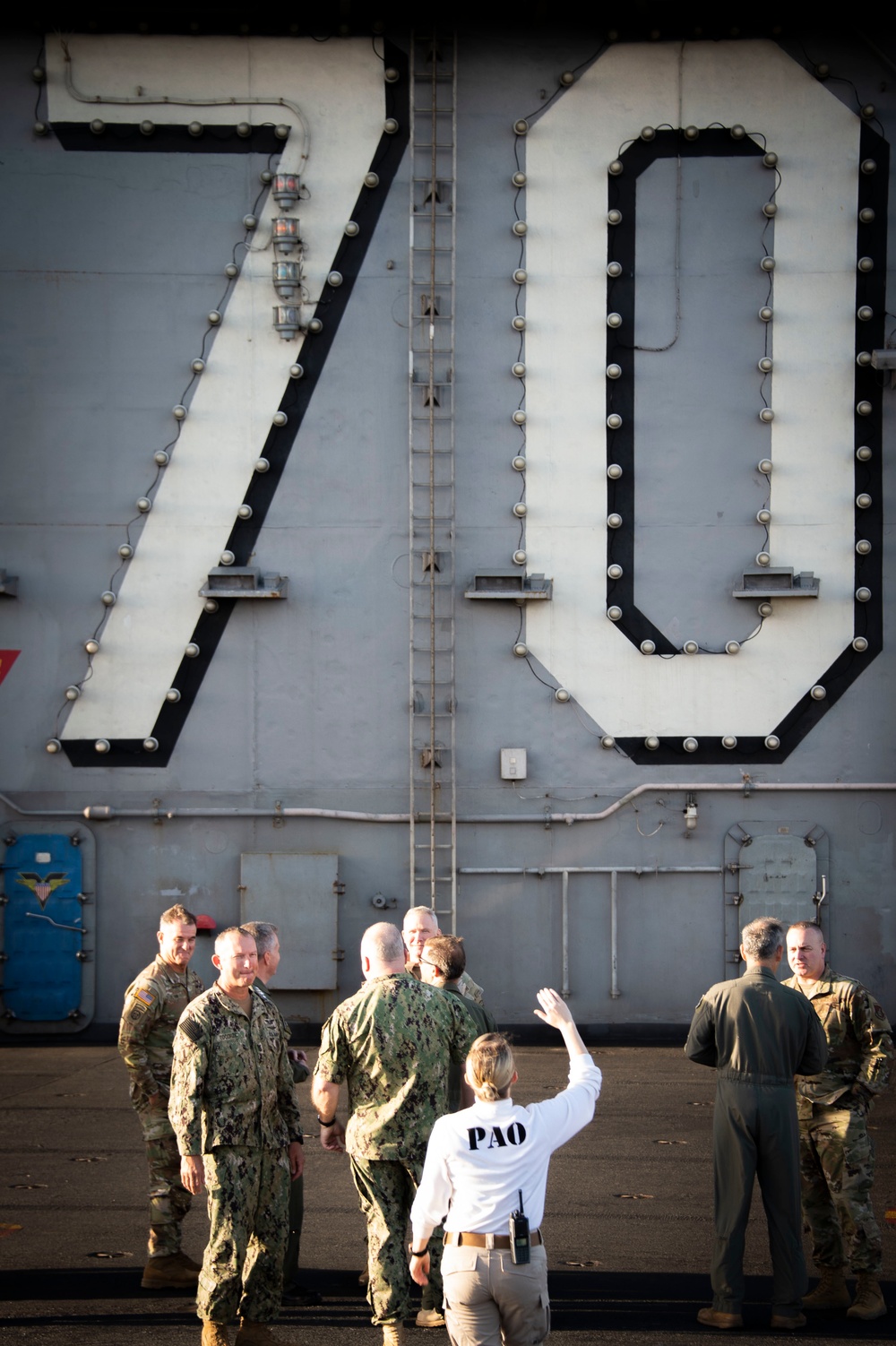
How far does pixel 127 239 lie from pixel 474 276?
2.84 m

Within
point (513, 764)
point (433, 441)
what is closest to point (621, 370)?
point (433, 441)

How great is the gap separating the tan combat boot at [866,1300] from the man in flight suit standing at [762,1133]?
30cm

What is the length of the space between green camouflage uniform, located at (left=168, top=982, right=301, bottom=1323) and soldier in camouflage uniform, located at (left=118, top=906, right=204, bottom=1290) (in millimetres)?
917

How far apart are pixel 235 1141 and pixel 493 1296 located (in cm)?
148

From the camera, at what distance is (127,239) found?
1147cm

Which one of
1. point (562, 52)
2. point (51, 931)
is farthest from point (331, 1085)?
point (562, 52)

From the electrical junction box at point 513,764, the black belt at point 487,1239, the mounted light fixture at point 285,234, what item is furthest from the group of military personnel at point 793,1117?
the mounted light fixture at point 285,234

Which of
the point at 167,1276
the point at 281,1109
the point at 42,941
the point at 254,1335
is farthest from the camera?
the point at 42,941

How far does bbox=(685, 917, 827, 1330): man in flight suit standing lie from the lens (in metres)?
5.63

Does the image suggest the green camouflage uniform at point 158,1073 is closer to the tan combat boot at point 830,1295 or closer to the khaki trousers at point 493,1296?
the khaki trousers at point 493,1296

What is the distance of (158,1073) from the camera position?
20.7 ft

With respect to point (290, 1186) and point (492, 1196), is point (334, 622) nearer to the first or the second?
point (290, 1186)

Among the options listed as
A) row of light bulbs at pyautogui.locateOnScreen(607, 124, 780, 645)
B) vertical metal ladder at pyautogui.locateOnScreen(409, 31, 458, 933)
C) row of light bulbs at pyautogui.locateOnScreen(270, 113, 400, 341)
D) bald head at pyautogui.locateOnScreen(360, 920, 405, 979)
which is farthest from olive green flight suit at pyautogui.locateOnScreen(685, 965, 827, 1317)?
row of light bulbs at pyautogui.locateOnScreen(270, 113, 400, 341)

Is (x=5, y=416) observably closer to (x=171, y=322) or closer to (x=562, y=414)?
(x=171, y=322)
